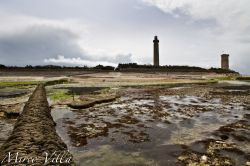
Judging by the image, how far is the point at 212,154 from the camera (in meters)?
8.11

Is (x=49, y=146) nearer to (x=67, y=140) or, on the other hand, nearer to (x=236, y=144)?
(x=67, y=140)

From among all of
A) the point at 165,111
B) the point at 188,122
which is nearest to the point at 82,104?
the point at 165,111

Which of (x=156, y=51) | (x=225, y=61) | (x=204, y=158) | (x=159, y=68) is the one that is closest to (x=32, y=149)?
(x=204, y=158)

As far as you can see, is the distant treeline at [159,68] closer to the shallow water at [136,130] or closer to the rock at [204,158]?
the shallow water at [136,130]

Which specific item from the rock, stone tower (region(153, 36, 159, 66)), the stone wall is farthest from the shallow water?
stone tower (region(153, 36, 159, 66))

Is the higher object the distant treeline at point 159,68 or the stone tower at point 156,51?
the stone tower at point 156,51

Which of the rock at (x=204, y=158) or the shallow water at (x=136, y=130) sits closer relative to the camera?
the rock at (x=204, y=158)

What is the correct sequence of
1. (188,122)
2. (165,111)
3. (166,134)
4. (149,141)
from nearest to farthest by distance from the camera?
(149,141) → (166,134) → (188,122) → (165,111)

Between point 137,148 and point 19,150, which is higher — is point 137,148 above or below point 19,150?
below

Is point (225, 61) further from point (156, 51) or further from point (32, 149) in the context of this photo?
point (32, 149)

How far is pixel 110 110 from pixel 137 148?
24.8 ft

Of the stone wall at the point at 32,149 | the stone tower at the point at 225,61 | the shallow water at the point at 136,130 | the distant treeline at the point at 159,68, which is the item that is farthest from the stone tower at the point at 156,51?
the stone wall at the point at 32,149

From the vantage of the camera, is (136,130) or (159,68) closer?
(136,130)

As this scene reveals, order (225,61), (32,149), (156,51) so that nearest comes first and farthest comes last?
(32,149), (156,51), (225,61)
